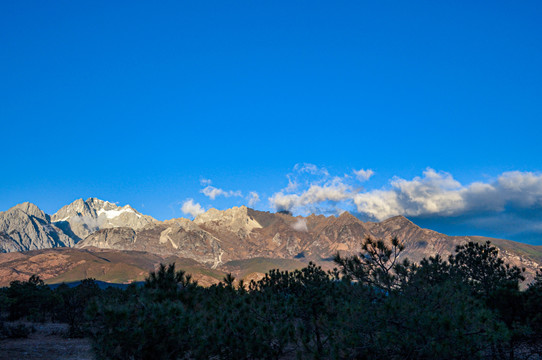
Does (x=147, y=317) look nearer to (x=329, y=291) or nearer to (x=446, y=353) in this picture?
(x=446, y=353)

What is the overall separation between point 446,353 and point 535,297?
1150cm

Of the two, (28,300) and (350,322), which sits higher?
(350,322)

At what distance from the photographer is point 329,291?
104 ft

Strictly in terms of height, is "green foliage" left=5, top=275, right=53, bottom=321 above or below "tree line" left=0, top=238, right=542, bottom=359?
below

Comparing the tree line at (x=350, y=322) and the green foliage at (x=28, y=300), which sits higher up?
the tree line at (x=350, y=322)

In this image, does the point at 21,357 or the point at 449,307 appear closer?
the point at 449,307

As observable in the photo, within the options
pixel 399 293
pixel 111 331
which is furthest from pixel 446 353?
pixel 111 331

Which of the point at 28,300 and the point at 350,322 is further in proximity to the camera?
the point at 28,300

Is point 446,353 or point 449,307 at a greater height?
point 449,307

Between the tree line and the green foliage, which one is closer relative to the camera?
the tree line

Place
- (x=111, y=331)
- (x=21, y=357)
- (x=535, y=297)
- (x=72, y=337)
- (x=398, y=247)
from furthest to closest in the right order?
(x=72, y=337), (x=21, y=357), (x=398, y=247), (x=535, y=297), (x=111, y=331)

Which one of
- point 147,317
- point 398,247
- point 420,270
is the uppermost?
point 398,247

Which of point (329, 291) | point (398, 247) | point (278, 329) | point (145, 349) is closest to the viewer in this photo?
point (145, 349)

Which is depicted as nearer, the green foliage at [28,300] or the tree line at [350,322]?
the tree line at [350,322]
